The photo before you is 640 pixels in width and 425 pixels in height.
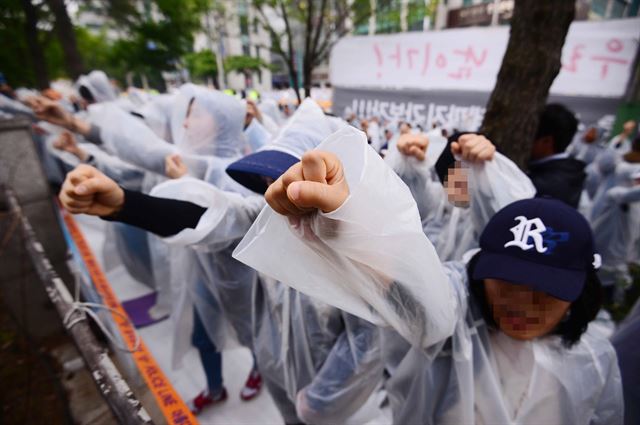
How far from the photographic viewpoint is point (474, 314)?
3.33ft

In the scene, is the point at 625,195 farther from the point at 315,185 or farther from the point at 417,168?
the point at 315,185

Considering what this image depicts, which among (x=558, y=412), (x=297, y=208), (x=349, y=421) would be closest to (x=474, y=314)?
(x=558, y=412)

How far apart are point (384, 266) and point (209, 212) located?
728mm

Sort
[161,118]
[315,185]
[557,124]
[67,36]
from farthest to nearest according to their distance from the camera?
[67,36]
[161,118]
[557,124]
[315,185]

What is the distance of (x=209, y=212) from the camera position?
112 cm

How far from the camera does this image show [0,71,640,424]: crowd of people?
0.60 metres

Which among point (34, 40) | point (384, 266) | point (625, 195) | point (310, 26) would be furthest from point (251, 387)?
point (34, 40)

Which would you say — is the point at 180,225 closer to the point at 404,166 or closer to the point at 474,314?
the point at 404,166

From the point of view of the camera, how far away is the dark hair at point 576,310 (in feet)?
3.03

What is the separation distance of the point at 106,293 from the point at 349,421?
1.87m

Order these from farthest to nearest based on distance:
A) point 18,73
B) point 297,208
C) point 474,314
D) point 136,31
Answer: point 18,73 < point 136,31 < point 474,314 < point 297,208

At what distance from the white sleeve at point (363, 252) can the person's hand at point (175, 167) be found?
1.18 m

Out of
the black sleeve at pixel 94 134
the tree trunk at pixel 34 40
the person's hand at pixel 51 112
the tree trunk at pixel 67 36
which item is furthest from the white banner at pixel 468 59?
the tree trunk at pixel 34 40

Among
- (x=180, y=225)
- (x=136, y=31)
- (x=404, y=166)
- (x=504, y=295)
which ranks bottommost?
(x=504, y=295)
